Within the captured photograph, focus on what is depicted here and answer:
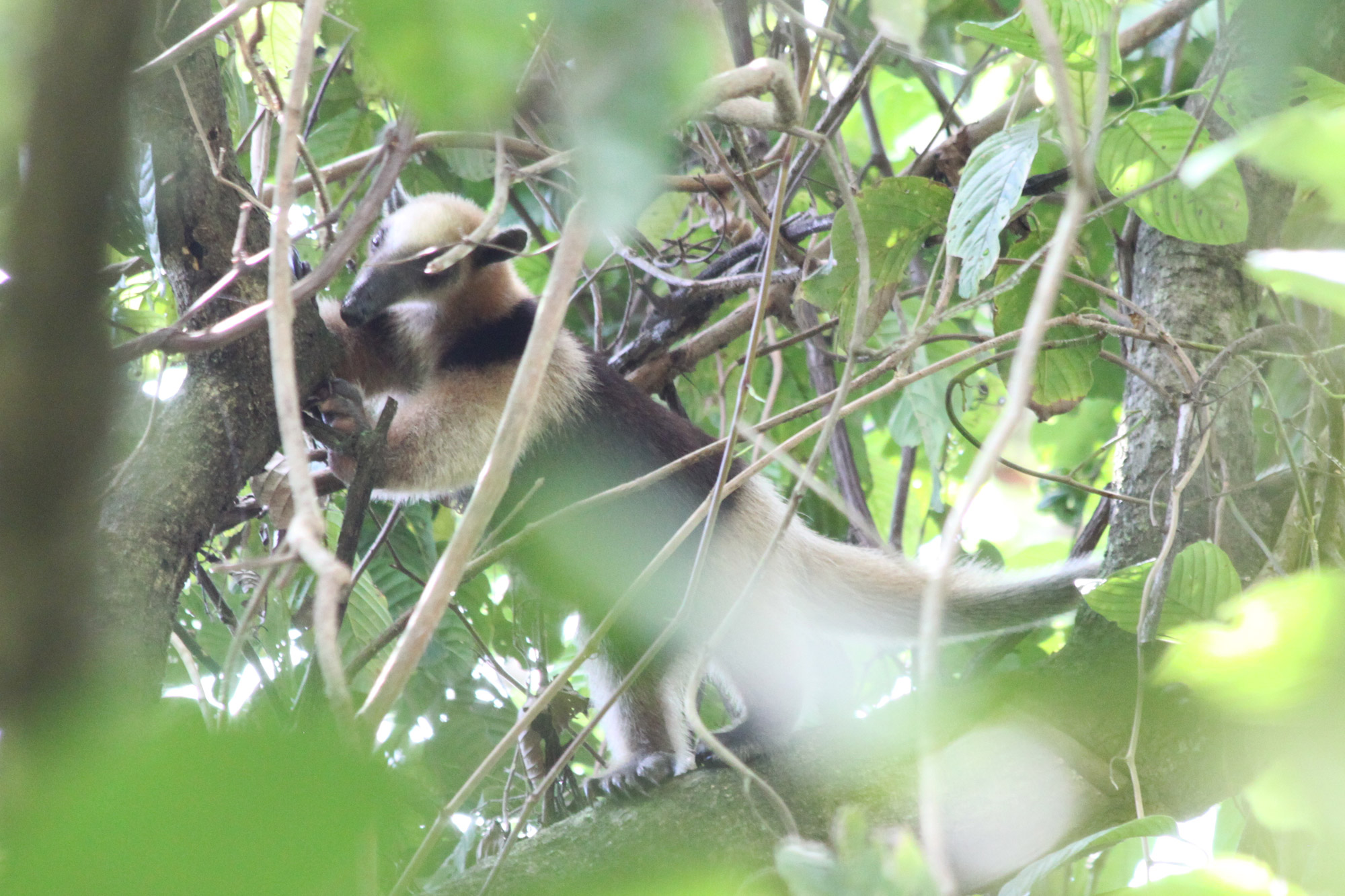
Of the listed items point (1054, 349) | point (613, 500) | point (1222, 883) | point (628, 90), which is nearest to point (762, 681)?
point (613, 500)

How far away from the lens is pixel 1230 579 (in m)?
1.92

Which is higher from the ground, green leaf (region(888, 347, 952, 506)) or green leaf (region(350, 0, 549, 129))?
green leaf (region(350, 0, 549, 129))

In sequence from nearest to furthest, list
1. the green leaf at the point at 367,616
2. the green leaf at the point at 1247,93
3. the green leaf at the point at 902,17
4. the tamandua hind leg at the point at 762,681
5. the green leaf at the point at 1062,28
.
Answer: the green leaf at the point at 902,17 < the green leaf at the point at 1062,28 < the green leaf at the point at 1247,93 < the green leaf at the point at 367,616 < the tamandua hind leg at the point at 762,681

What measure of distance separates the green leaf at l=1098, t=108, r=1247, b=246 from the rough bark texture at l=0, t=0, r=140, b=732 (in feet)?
7.23

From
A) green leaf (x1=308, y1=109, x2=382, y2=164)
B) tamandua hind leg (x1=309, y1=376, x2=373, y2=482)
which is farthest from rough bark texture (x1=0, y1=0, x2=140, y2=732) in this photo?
green leaf (x1=308, y1=109, x2=382, y2=164)

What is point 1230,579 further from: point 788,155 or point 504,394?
point 504,394

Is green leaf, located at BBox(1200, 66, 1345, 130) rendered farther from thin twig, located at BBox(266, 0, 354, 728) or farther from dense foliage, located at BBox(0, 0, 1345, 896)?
thin twig, located at BBox(266, 0, 354, 728)

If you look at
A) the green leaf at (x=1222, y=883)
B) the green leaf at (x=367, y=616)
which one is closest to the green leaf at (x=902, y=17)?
the green leaf at (x=1222, y=883)

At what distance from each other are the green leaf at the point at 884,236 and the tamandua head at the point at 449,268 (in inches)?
43.7

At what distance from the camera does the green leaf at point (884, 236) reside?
8.65 feet

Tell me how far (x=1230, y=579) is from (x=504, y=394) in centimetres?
208

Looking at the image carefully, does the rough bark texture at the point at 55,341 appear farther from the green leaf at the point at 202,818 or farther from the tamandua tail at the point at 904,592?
the tamandua tail at the point at 904,592

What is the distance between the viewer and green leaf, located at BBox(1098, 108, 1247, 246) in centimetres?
228

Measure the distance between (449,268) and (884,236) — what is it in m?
1.51
